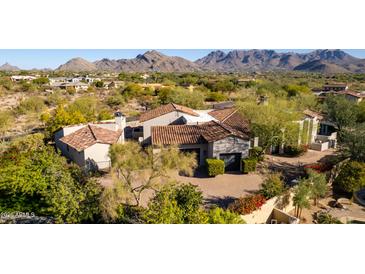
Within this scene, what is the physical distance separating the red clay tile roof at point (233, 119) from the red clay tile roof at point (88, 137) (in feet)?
32.4

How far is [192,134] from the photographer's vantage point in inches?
927

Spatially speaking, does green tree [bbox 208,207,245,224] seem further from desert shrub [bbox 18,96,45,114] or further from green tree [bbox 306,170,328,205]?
desert shrub [bbox 18,96,45,114]

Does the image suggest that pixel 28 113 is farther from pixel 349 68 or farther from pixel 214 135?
pixel 349 68

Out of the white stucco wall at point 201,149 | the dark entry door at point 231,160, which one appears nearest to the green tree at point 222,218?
the dark entry door at point 231,160

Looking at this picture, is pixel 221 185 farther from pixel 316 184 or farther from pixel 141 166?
pixel 141 166

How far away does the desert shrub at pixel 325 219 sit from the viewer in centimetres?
1536

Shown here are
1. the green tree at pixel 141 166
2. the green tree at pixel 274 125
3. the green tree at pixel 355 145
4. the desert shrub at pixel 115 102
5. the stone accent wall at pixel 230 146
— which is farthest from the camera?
the desert shrub at pixel 115 102

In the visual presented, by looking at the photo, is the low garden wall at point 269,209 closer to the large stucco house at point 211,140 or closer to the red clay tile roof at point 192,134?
the large stucco house at point 211,140

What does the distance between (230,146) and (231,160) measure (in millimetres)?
1131

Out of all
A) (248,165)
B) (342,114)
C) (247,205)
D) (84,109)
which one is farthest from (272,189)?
(84,109)

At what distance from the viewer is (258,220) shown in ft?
51.7

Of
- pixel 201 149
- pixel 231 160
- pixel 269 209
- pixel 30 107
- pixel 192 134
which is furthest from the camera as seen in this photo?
pixel 30 107

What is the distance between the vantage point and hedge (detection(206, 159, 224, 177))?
20.8m

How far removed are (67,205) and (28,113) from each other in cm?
3603
